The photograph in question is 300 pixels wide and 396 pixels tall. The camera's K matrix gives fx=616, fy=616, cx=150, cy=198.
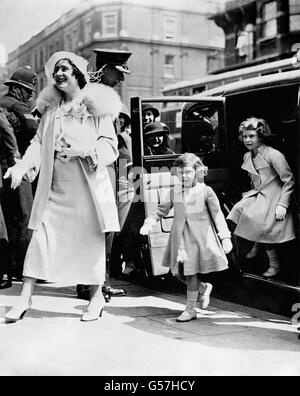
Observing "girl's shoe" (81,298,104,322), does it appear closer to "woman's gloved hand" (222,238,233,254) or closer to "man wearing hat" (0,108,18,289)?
"woman's gloved hand" (222,238,233,254)

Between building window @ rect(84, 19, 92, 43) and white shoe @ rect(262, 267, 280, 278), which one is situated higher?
building window @ rect(84, 19, 92, 43)

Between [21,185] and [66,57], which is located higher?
[66,57]

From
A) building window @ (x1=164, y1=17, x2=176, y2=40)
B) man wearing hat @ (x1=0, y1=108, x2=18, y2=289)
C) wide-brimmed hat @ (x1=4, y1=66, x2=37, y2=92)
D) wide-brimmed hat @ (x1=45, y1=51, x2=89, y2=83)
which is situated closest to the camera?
wide-brimmed hat @ (x1=45, y1=51, x2=89, y2=83)

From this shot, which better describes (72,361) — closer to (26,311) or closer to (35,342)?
(35,342)

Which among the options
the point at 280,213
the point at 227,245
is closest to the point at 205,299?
the point at 227,245

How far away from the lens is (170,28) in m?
6.47

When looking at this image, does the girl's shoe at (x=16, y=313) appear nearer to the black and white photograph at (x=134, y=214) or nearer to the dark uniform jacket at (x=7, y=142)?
the black and white photograph at (x=134, y=214)

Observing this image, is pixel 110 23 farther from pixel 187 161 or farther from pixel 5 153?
pixel 187 161

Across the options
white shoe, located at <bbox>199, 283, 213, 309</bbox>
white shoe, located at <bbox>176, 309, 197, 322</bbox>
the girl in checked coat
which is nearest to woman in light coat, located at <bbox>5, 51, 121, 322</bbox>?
the girl in checked coat

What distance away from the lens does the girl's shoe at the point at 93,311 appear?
4.39 metres

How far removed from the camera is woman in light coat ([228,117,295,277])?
484cm

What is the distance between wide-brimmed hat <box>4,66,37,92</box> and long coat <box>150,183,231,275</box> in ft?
6.97

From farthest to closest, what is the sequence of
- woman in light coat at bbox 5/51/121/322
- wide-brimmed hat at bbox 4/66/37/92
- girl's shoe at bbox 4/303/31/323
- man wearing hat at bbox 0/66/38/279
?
1. wide-brimmed hat at bbox 4/66/37/92
2. man wearing hat at bbox 0/66/38/279
3. woman in light coat at bbox 5/51/121/322
4. girl's shoe at bbox 4/303/31/323

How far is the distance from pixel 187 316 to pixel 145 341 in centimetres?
67
